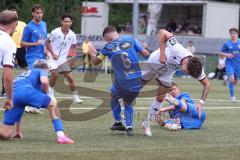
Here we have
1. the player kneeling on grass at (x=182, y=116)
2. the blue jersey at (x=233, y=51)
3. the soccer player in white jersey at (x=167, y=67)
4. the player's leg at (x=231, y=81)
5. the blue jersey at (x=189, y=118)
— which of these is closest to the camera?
the soccer player in white jersey at (x=167, y=67)

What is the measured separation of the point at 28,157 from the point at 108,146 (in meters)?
1.73

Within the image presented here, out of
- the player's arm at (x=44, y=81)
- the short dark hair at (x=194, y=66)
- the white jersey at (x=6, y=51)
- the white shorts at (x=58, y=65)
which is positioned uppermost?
the white jersey at (x=6, y=51)

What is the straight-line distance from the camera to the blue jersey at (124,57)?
41.1ft

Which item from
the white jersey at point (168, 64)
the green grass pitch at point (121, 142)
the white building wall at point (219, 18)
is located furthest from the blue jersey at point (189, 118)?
the white building wall at point (219, 18)

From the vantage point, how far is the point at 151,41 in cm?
4059

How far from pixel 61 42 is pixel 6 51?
22.2 ft

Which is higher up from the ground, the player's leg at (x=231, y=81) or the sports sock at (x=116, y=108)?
the sports sock at (x=116, y=108)

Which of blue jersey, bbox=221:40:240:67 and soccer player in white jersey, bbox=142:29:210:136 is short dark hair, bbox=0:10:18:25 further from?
blue jersey, bbox=221:40:240:67

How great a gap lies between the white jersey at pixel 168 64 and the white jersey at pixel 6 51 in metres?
3.43

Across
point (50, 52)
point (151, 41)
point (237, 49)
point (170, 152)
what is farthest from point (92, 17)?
point (170, 152)

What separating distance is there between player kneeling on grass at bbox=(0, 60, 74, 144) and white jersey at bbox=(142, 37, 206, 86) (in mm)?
2572

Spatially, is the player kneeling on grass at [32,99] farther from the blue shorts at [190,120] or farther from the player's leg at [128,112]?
the blue shorts at [190,120]

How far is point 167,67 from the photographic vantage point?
13.2 metres

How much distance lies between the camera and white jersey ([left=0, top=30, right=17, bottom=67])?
10.4 m
